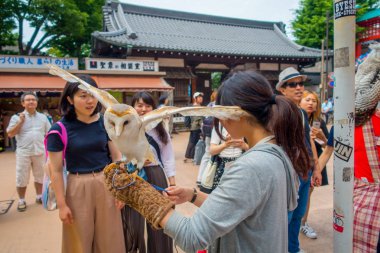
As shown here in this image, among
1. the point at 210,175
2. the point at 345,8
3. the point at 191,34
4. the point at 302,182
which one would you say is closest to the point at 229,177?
the point at 345,8

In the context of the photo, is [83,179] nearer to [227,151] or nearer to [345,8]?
[227,151]

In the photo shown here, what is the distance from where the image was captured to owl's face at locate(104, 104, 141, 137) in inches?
39.1

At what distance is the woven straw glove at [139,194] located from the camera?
0.97 m

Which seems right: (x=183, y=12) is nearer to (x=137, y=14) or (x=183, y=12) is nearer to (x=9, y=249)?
(x=137, y=14)

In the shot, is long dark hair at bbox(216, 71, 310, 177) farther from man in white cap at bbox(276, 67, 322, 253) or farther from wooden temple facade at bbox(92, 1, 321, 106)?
wooden temple facade at bbox(92, 1, 321, 106)

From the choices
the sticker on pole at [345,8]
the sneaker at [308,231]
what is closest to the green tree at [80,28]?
the sneaker at [308,231]

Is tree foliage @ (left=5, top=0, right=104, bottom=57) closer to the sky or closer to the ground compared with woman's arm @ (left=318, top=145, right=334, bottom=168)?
closer to the sky

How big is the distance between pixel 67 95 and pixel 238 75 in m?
1.29

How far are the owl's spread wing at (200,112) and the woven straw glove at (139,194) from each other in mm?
217

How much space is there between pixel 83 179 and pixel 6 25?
57.8 feet

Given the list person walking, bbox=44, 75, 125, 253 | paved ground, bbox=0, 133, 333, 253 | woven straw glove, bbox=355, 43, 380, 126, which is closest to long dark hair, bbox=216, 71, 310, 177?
woven straw glove, bbox=355, 43, 380, 126

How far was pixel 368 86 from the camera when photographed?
1.60 meters

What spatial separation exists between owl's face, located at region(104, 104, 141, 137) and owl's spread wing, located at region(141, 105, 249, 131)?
0.17 ft

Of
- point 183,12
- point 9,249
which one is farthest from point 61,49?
point 9,249
